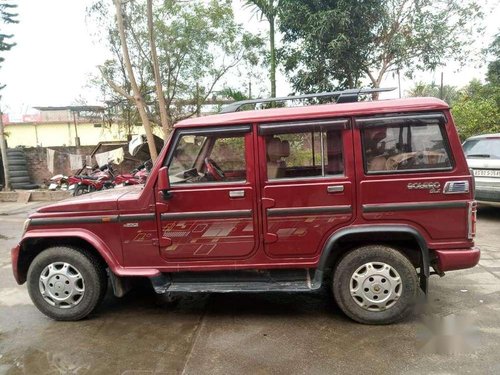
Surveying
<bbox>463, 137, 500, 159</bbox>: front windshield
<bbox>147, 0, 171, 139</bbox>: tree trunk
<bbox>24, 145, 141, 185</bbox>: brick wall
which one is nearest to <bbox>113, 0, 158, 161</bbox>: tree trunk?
<bbox>147, 0, 171, 139</bbox>: tree trunk

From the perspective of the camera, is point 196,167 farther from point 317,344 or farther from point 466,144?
point 466,144

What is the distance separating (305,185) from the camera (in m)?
3.63

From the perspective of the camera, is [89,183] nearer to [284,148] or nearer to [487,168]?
[284,148]

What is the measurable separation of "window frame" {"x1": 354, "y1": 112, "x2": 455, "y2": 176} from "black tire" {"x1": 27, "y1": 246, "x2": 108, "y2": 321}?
2.72m

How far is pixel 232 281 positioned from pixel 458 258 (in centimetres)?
203

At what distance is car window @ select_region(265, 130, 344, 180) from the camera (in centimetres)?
366

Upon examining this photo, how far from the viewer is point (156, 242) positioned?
3801mm

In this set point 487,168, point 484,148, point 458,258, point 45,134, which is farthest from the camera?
point 45,134

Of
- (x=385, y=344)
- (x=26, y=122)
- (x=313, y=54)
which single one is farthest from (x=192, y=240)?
(x=26, y=122)

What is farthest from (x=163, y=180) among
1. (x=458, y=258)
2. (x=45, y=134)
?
(x=45, y=134)

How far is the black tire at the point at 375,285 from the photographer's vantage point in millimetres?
3613

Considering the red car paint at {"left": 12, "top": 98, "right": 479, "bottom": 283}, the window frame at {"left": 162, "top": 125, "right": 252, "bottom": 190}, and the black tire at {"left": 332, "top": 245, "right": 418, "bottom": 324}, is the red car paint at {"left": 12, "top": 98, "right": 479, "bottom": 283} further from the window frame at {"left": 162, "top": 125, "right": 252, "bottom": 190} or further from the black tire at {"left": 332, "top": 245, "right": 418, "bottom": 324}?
the black tire at {"left": 332, "top": 245, "right": 418, "bottom": 324}

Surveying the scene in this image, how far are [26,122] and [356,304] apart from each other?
1355 inches

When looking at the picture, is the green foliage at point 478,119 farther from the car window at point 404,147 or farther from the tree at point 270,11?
the car window at point 404,147
